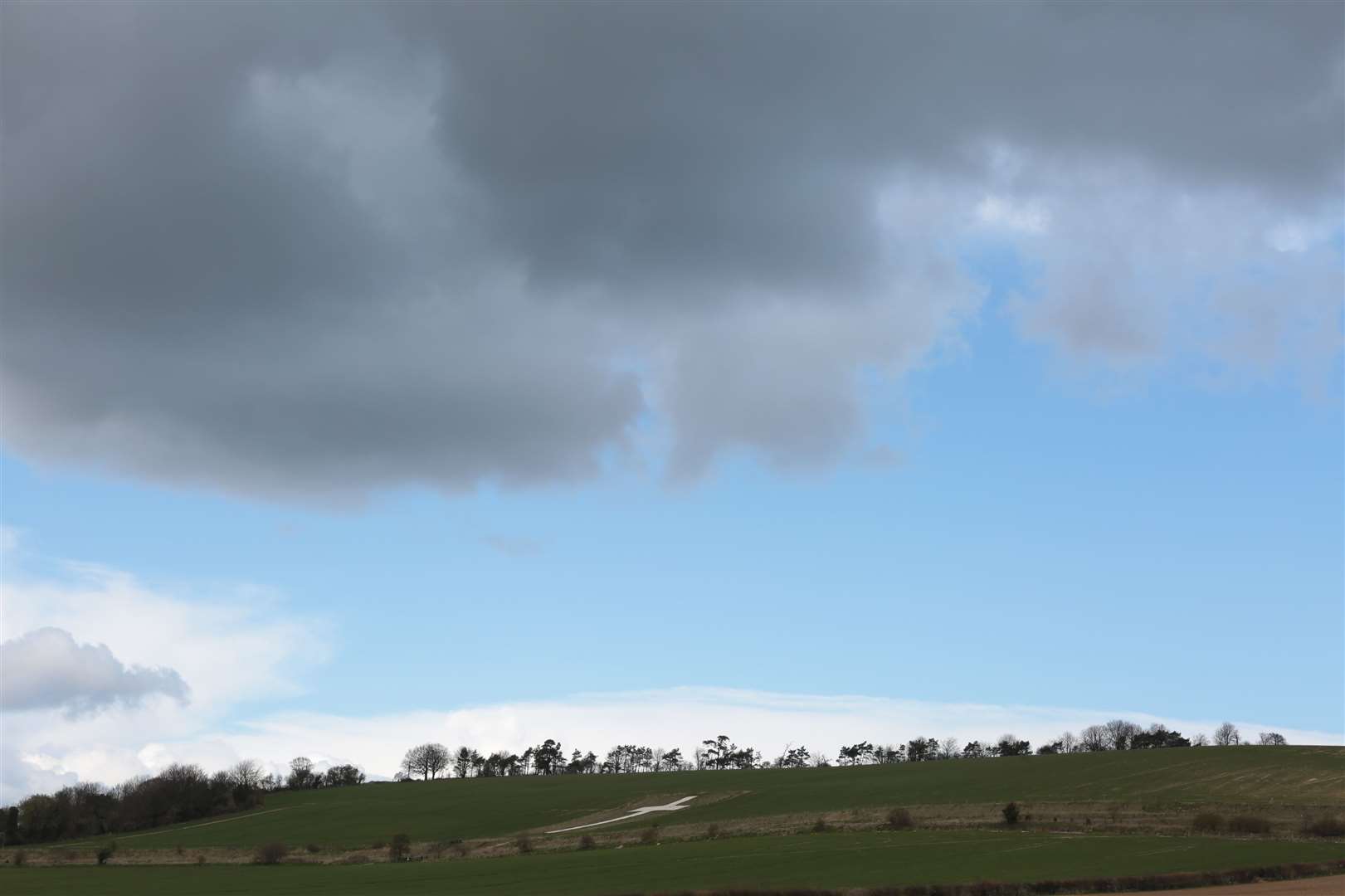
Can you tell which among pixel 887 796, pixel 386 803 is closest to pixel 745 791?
pixel 887 796

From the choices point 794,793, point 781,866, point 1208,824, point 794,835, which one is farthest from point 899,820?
point 794,793

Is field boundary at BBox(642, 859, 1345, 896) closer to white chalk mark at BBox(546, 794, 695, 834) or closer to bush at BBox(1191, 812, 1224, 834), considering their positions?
bush at BBox(1191, 812, 1224, 834)

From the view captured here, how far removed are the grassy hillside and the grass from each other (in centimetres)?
1856

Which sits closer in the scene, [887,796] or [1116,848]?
[1116,848]

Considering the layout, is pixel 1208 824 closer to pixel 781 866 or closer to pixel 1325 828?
pixel 1325 828

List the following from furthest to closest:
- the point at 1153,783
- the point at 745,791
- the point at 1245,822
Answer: the point at 745,791 < the point at 1153,783 < the point at 1245,822

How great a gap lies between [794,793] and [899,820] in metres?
31.2

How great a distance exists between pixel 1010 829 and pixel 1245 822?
13021mm

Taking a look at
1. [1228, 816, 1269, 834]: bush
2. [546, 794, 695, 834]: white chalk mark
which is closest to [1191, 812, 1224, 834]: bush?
[1228, 816, 1269, 834]: bush

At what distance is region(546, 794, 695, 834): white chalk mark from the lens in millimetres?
102438

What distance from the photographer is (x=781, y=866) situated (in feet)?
197

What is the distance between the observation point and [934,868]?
2162 inches

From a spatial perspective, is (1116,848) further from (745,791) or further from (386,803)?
(386,803)

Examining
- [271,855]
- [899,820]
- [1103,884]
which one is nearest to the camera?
[1103,884]
